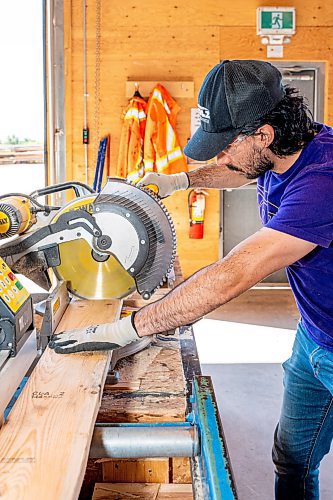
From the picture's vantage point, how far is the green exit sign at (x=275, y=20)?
529 cm

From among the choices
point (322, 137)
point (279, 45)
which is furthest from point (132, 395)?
point (279, 45)

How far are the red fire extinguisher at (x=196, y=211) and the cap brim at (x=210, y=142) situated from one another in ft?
12.4

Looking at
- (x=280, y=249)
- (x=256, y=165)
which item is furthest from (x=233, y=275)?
(x=256, y=165)

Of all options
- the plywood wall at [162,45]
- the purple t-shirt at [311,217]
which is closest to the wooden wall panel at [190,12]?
the plywood wall at [162,45]

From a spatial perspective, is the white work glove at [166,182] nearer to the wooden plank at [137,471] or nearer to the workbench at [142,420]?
the workbench at [142,420]

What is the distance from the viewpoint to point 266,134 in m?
1.55

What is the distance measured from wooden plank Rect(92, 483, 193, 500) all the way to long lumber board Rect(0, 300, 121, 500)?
0.26m

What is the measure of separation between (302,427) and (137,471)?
560 mm

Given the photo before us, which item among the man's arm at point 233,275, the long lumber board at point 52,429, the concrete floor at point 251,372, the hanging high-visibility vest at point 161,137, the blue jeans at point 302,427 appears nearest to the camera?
the long lumber board at point 52,429

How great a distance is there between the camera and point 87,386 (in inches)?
56.0

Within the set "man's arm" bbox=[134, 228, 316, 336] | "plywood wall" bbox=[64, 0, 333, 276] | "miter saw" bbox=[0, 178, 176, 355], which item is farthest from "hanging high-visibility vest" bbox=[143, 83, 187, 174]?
"man's arm" bbox=[134, 228, 316, 336]

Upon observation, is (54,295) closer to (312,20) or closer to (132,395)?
(132,395)

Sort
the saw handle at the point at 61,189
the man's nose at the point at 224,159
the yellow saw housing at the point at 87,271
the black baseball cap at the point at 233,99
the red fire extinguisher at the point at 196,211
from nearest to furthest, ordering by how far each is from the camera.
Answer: the black baseball cap at the point at 233,99
the man's nose at the point at 224,159
the yellow saw housing at the point at 87,271
the saw handle at the point at 61,189
the red fire extinguisher at the point at 196,211

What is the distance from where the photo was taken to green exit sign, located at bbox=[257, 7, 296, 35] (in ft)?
17.4
